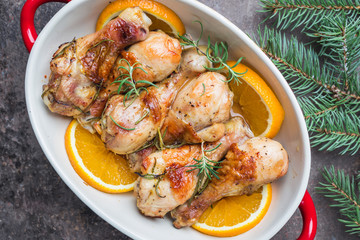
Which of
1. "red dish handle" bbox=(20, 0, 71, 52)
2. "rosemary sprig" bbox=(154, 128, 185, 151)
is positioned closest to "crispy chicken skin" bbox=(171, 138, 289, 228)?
"rosemary sprig" bbox=(154, 128, 185, 151)

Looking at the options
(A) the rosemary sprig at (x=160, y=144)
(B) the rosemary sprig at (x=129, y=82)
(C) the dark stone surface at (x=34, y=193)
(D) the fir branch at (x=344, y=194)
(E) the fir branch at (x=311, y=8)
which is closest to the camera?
(B) the rosemary sprig at (x=129, y=82)

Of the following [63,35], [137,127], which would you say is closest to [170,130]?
[137,127]

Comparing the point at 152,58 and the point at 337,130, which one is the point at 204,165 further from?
the point at 337,130

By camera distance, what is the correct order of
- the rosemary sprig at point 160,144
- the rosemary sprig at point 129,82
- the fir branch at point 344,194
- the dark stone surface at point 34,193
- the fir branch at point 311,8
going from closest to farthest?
the rosemary sprig at point 129,82 < the rosemary sprig at point 160,144 < the fir branch at point 311,8 < the fir branch at point 344,194 < the dark stone surface at point 34,193

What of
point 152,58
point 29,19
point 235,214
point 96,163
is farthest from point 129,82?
point 235,214

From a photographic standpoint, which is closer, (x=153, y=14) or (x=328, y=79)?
(x=153, y=14)

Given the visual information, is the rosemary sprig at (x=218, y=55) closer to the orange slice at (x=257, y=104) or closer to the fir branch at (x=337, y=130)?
the orange slice at (x=257, y=104)

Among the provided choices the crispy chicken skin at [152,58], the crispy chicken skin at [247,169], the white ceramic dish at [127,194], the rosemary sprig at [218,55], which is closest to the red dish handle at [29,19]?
the white ceramic dish at [127,194]

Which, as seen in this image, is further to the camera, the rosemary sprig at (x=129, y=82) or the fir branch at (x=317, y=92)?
the fir branch at (x=317, y=92)
